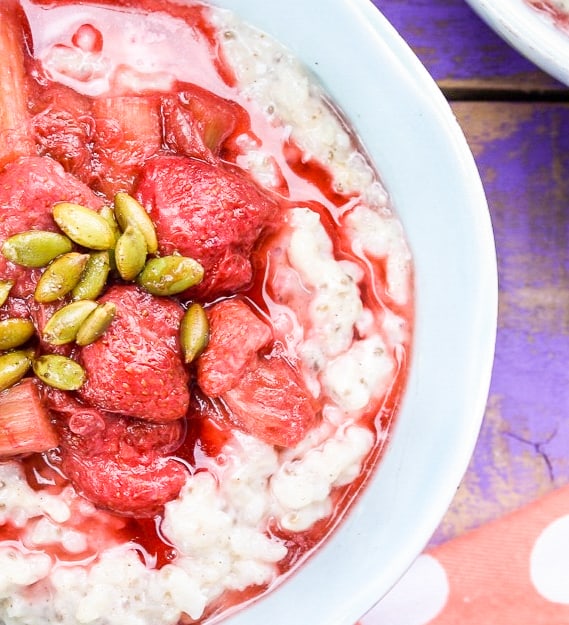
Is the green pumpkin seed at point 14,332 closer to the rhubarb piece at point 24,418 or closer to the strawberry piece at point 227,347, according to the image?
the rhubarb piece at point 24,418

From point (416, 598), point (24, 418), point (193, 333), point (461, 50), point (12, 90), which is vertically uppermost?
point (12, 90)

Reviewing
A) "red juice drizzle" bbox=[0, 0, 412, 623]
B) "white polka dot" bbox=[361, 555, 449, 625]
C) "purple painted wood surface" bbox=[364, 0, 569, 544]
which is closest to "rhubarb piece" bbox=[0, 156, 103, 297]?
"red juice drizzle" bbox=[0, 0, 412, 623]

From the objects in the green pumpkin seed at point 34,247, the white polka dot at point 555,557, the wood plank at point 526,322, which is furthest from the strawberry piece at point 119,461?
the white polka dot at point 555,557

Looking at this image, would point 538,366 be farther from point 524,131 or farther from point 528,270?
point 524,131

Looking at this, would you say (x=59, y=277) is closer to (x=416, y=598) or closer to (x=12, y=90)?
(x=12, y=90)

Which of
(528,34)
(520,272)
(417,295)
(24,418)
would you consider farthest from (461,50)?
(24,418)

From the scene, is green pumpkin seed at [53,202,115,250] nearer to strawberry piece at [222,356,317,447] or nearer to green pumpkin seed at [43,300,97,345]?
green pumpkin seed at [43,300,97,345]

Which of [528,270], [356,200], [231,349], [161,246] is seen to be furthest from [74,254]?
[528,270]
